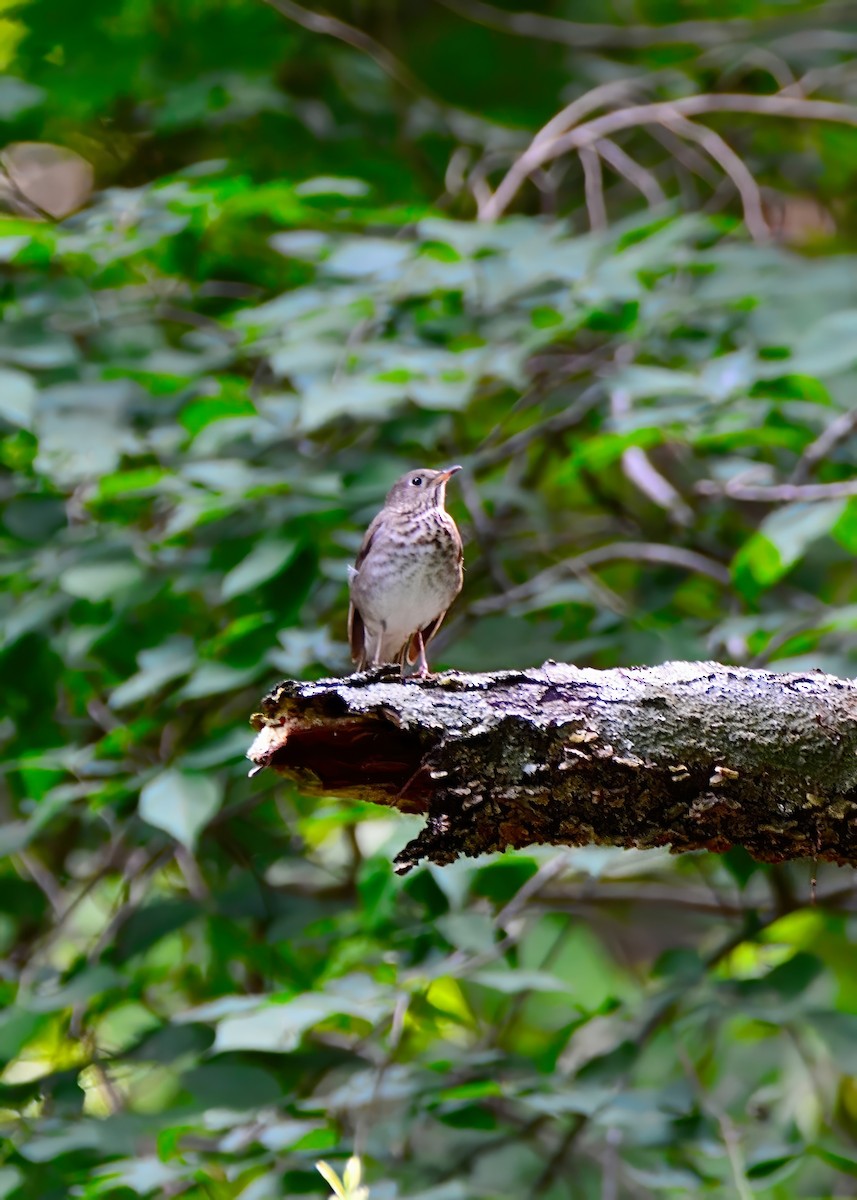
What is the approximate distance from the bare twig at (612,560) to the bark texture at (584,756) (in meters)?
1.50

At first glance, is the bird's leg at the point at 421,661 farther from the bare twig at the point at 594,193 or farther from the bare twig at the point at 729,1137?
the bare twig at the point at 594,193

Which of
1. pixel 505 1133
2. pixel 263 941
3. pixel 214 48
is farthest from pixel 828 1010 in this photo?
pixel 214 48

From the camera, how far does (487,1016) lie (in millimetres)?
3893

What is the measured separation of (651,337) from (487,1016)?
186cm

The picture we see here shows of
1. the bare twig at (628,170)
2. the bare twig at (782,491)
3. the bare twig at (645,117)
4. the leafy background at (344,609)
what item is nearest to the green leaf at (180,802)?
the leafy background at (344,609)

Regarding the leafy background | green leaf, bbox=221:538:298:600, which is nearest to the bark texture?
the leafy background

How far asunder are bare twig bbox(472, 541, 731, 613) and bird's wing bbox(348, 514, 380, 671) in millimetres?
278

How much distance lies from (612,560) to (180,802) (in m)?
1.44

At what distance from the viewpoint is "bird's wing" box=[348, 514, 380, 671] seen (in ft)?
10.7

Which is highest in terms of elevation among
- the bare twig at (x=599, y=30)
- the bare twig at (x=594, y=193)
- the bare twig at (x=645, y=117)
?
the bare twig at (x=599, y=30)

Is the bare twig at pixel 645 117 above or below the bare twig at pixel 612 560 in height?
above

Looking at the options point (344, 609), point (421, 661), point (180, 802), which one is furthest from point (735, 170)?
point (180, 802)

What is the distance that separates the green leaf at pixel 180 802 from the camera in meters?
2.49

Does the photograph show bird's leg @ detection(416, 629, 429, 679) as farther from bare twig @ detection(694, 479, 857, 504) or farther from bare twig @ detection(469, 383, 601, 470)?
bare twig @ detection(694, 479, 857, 504)
